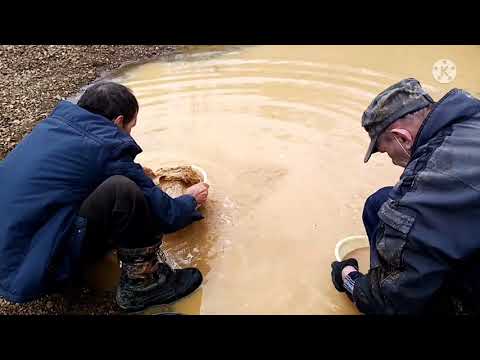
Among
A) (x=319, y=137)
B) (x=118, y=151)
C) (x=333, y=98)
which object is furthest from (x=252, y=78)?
(x=118, y=151)

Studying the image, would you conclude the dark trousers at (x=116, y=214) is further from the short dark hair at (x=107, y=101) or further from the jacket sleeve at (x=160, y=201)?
the short dark hair at (x=107, y=101)

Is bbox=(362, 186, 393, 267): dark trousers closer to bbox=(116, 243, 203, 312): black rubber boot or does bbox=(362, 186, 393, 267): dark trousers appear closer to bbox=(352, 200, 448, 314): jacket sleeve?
bbox=(352, 200, 448, 314): jacket sleeve

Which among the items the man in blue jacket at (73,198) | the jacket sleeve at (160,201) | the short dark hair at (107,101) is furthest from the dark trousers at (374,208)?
the short dark hair at (107,101)

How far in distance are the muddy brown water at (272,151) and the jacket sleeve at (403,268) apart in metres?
0.48

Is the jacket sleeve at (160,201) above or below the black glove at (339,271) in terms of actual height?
above

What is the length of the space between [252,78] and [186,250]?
254cm

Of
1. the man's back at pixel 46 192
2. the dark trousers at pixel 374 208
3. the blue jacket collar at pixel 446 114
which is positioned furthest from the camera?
the dark trousers at pixel 374 208

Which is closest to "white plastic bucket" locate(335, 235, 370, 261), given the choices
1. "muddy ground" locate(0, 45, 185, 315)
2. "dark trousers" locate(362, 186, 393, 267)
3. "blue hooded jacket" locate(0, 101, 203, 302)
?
"dark trousers" locate(362, 186, 393, 267)

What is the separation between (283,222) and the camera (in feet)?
10.5

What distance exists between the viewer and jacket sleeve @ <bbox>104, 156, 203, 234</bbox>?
237cm

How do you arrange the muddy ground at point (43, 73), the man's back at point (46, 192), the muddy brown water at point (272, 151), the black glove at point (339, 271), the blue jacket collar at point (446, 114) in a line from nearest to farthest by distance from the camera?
1. the blue jacket collar at point (446, 114)
2. the man's back at point (46, 192)
3. the black glove at point (339, 271)
4. the muddy brown water at point (272, 151)
5. the muddy ground at point (43, 73)

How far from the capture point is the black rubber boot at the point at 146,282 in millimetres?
Answer: 2525

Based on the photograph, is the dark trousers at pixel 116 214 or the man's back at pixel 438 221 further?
the dark trousers at pixel 116 214

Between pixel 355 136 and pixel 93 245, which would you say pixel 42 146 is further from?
pixel 355 136
